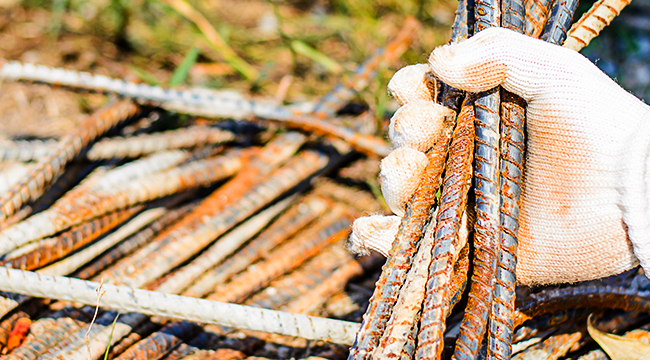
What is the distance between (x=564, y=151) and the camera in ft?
2.88

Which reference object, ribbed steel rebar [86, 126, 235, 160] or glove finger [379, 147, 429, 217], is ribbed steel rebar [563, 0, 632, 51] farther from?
ribbed steel rebar [86, 126, 235, 160]

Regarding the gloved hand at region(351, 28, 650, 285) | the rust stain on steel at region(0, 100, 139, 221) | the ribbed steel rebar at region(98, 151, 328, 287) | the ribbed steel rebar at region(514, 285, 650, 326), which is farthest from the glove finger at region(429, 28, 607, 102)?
→ the rust stain on steel at region(0, 100, 139, 221)

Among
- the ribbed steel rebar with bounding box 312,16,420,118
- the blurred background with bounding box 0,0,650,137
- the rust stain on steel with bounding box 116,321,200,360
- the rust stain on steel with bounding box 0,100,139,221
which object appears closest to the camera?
the rust stain on steel with bounding box 116,321,200,360

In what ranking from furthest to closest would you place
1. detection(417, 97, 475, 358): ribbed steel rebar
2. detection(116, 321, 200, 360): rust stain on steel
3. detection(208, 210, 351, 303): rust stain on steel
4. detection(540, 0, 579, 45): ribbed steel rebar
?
detection(208, 210, 351, 303): rust stain on steel, detection(116, 321, 200, 360): rust stain on steel, detection(540, 0, 579, 45): ribbed steel rebar, detection(417, 97, 475, 358): ribbed steel rebar

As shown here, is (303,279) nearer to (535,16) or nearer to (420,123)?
(420,123)

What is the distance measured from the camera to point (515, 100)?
912mm

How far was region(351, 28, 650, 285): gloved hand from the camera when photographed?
32.6 inches

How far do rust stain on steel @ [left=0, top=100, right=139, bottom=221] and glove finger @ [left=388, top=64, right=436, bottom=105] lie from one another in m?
0.97

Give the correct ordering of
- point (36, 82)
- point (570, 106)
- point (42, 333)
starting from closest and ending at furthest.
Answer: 1. point (570, 106)
2. point (42, 333)
3. point (36, 82)

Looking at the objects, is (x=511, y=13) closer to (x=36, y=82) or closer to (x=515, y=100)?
(x=515, y=100)

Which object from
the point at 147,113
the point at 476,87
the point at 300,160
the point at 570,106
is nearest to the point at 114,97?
the point at 147,113

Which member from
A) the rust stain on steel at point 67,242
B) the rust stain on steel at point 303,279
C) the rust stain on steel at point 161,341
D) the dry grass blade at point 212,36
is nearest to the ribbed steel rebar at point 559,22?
the rust stain on steel at point 303,279

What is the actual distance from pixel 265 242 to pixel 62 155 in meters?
0.65

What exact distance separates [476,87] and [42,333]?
113 centimetres
